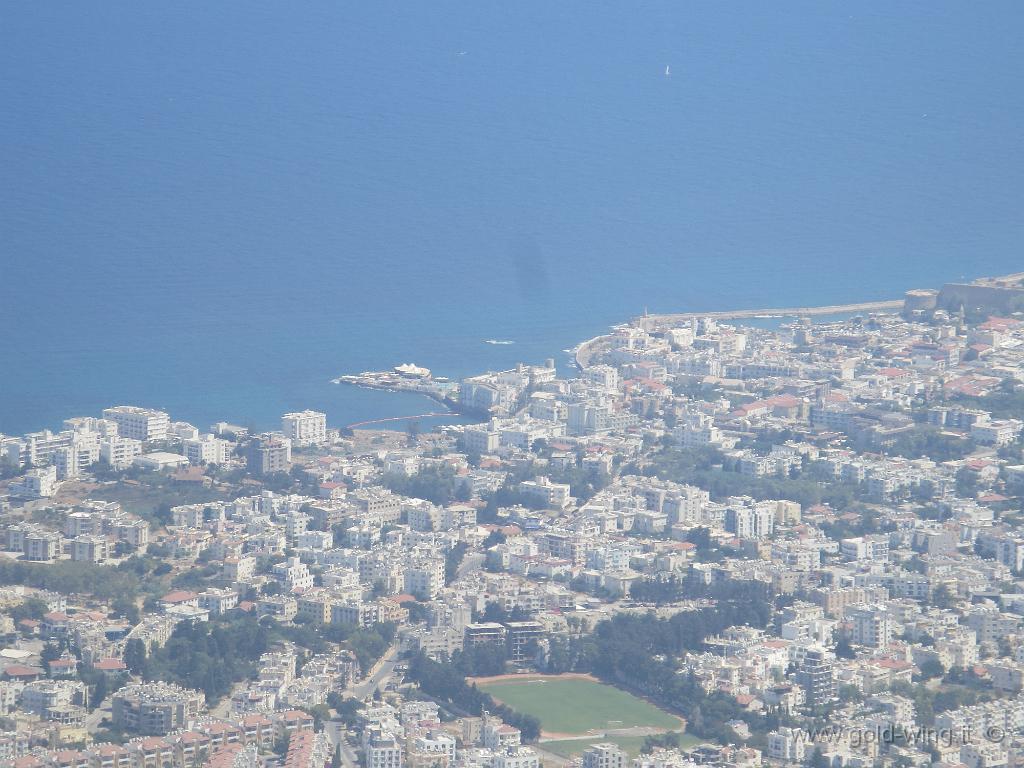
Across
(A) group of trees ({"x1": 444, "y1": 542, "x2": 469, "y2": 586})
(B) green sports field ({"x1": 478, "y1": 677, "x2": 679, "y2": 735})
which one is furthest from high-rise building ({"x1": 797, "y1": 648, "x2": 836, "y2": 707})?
(A) group of trees ({"x1": 444, "y1": 542, "x2": 469, "y2": 586})

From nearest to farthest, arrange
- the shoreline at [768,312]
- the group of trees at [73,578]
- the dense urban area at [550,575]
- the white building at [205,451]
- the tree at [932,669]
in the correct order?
the dense urban area at [550,575], the tree at [932,669], the group of trees at [73,578], the white building at [205,451], the shoreline at [768,312]

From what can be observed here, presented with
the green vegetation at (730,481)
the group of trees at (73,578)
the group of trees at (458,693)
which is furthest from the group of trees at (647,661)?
the green vegetation at (730,481)

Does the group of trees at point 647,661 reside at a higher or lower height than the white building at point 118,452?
lower

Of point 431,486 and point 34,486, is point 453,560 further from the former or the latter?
point 34,486

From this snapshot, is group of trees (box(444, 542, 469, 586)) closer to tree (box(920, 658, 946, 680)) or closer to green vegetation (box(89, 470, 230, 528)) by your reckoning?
green vegetation (box(89, 470, 230, 528))

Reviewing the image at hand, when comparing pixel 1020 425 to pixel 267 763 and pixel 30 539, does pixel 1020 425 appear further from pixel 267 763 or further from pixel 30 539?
pixel 267 763

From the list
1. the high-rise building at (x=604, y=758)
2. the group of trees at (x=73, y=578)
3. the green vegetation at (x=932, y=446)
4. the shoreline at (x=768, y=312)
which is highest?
the shoreline at (x=768, y=312)

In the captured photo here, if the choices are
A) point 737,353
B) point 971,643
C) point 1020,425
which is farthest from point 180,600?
point 737,353

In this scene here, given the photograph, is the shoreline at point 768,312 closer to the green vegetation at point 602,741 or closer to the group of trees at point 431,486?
the group of trees at point 431,486

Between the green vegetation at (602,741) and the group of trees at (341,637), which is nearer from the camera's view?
the green vegetation at (602,741)
